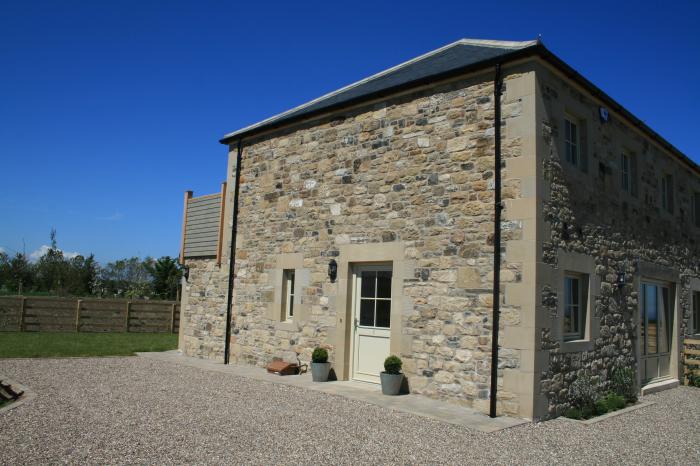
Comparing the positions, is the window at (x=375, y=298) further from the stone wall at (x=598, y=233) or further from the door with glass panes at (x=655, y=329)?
the door with glass panes at (x=655, y=329)

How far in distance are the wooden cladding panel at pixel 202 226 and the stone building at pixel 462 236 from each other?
0.83ft

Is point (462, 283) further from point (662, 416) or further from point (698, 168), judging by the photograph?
point (698, 168)

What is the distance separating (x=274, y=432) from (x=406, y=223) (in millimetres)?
4229

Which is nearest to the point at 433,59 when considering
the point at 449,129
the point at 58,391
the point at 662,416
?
the point at 449,129

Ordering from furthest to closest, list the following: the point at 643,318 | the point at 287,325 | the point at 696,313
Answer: the point at 696,313, the point at 287,325, the point at 643,318

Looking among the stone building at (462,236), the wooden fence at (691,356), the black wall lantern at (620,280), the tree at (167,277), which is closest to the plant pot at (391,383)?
the stone building at (462,236)

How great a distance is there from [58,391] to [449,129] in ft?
24.3

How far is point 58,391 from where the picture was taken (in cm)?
817

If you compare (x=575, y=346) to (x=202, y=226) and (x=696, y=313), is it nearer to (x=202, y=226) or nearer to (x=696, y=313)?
(x=696, y=313)

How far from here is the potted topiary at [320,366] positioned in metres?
9.75

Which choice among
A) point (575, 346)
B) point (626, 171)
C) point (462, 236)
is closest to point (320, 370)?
point (462, 236)

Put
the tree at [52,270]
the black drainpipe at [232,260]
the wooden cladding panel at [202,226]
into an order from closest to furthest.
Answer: the black drainpipe at [232,260] < the wooden cladding panel at [202,226] < the tree at [52,270]

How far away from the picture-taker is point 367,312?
980 centimetres

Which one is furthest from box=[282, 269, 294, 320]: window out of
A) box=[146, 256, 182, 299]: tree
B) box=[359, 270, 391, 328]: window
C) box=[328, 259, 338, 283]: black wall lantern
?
box=[146, 256, 182, 299]: tree
